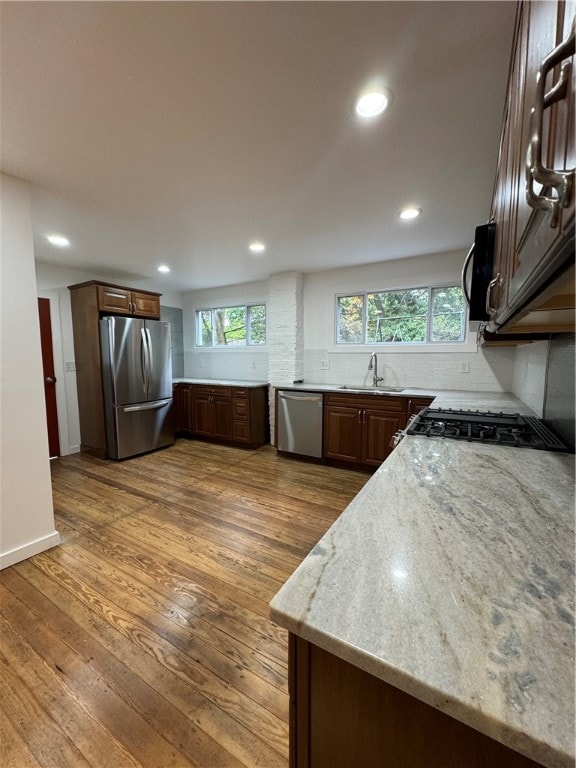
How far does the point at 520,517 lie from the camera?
80cm

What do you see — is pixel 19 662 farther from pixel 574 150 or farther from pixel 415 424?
pixel 574 150

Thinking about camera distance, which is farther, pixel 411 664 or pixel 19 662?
pixel 19 662

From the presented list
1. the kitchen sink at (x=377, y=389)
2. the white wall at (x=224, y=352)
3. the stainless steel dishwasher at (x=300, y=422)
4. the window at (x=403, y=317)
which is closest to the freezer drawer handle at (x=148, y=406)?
the white wall at (x=224, y=352)

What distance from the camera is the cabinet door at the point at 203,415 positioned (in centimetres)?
448

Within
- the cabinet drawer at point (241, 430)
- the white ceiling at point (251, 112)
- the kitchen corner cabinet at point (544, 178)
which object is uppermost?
the white ceiling at point (251, 112)

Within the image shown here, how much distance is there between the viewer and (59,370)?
12.7 ft

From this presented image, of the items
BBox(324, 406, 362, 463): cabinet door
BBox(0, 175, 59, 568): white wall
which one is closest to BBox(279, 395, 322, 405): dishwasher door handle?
BBox(324, 406, 362, 463): cabinet door

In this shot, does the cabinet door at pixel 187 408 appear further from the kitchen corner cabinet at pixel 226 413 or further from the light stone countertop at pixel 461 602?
the light stone countertop at pixel 461 602

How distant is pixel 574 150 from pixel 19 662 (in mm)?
2279

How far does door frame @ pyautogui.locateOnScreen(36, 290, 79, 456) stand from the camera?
12.4ft

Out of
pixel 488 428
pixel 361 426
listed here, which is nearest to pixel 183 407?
pixel 361 426

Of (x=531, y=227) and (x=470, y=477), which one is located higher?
(x=531, y=227)

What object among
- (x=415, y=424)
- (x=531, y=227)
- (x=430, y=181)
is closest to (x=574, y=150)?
(x=531, y=227)

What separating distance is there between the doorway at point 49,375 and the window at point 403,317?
11.5ft
